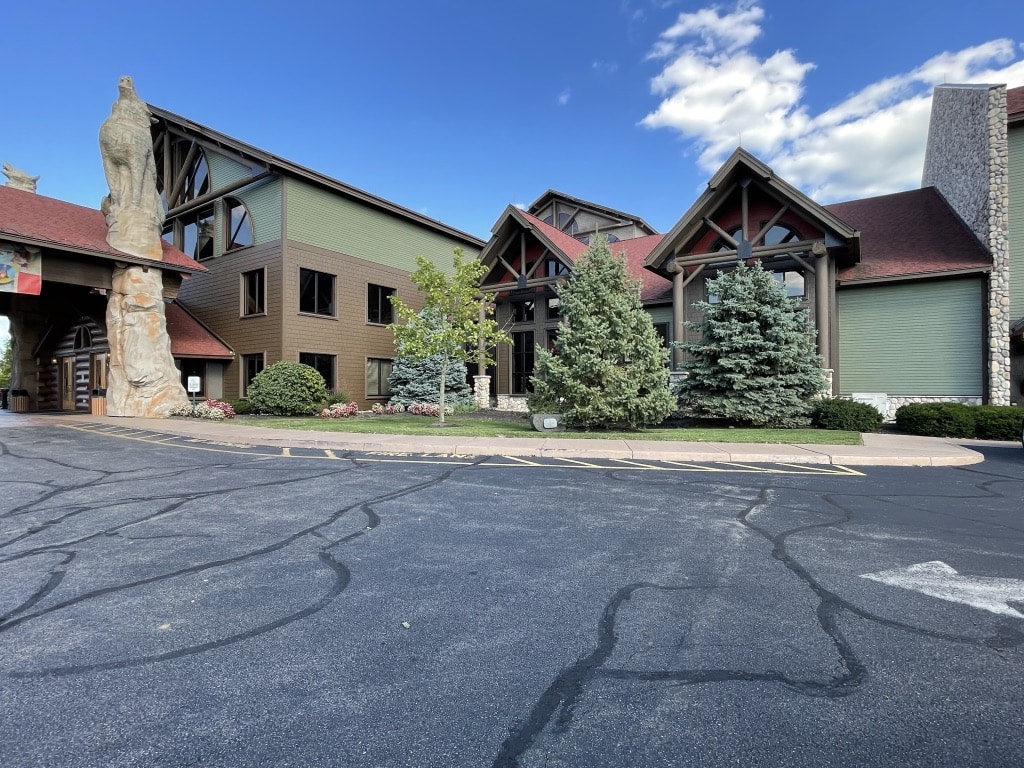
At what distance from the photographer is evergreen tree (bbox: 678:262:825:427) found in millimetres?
15281

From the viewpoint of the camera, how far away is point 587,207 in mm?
33812

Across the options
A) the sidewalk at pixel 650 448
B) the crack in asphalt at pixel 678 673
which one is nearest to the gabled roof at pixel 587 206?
the sidewalk at pixel 650 448

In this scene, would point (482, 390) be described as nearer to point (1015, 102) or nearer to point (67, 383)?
point (1015, 102)

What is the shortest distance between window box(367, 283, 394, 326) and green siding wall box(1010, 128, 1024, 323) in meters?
23.0

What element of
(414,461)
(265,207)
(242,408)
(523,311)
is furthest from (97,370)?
(414,461)

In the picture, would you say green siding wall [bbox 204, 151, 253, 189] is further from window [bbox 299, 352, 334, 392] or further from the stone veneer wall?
the stone veneer wall

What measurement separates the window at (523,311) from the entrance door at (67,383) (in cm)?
2171

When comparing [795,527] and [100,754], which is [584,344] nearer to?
[795,527]

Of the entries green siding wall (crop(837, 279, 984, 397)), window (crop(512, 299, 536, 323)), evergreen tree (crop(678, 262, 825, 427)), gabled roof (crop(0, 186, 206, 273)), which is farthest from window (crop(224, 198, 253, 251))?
green siding wall (crop(837, 279, 984, 397))

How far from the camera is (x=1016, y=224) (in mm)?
16078

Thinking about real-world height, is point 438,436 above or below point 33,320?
below

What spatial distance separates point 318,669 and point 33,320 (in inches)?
1364

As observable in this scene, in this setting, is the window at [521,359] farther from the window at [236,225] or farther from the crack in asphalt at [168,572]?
the crack in asphalt at [168,572]

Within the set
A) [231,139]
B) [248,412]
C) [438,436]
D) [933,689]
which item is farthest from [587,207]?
[933,689]
